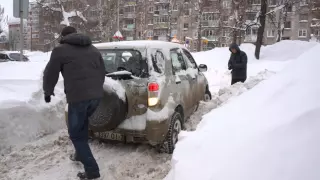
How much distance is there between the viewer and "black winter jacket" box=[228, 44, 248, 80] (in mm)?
7672

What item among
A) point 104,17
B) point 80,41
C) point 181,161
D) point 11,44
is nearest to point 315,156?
point 181,161

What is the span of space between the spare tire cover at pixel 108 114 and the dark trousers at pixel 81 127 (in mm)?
344

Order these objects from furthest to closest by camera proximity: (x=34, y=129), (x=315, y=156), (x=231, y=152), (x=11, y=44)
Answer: (x=11, y=44)
(x=34, y=129)
(x=231, y=152)
(x=315, y=156)

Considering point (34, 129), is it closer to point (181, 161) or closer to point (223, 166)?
point (181, 161)

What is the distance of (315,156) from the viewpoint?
181 cm

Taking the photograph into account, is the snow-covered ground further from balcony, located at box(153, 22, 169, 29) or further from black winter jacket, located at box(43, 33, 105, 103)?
balcony, located at box(153, 22, 169, 29)

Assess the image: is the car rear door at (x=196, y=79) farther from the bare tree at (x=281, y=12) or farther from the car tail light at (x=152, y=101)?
the bare tree at (x=281, y=12)

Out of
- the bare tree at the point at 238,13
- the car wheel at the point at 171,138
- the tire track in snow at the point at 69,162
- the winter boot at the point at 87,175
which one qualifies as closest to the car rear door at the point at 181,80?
the car wheel at the point at 171,138

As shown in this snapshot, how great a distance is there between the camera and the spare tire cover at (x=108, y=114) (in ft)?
13.1

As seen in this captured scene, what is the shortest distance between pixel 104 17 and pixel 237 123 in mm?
34984

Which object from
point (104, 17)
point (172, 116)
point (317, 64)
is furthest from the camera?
point (104, 17)

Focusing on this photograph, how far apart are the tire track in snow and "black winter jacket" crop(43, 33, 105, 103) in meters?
1.10

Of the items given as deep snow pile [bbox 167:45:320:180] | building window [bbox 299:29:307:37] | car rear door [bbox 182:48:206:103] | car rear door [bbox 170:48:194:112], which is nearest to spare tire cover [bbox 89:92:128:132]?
car rear door [bbox 170:48:194:112]

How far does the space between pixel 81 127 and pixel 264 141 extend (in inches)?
86.5
